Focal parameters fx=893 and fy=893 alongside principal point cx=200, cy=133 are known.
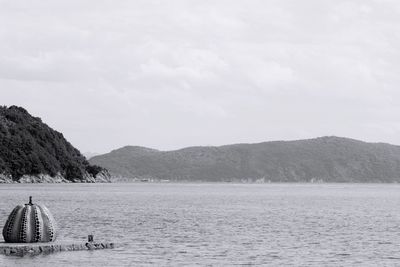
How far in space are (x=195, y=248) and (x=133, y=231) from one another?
1911 cm

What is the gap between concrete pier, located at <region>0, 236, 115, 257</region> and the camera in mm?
54438

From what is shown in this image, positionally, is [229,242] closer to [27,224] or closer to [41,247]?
[27,224]

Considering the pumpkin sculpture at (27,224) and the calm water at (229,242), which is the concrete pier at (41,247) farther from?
the pumpkin sculpture at (27,224)

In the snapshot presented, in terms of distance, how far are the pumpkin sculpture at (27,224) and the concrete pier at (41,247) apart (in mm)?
1171

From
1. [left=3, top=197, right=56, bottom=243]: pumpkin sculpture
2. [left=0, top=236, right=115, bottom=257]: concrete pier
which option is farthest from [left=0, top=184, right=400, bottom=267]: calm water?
[left=3, top=197, right=56, bottom=243]: pumpkin sculpture

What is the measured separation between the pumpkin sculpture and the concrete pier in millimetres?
1171

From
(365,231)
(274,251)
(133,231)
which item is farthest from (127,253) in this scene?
(365,231)

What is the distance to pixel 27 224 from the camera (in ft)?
187

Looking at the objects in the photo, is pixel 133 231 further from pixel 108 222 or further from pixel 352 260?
pixel 352 260

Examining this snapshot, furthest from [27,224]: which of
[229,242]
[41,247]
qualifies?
[229,242]

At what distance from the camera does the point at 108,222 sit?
10156 cm

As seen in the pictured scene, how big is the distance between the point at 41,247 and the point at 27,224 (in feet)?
7.16

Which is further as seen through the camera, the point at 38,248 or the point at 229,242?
the point at 229,242

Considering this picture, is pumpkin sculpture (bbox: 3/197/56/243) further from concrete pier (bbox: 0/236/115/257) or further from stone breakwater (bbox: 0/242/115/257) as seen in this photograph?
stone breakwater (bbox: 0/242/115/257)
